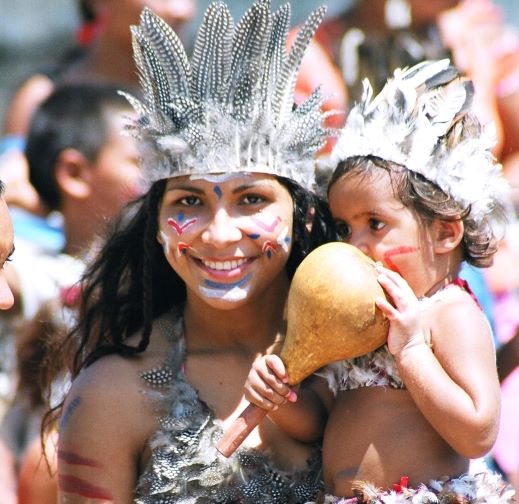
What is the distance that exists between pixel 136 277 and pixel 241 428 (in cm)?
74

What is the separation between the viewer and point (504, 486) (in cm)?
340

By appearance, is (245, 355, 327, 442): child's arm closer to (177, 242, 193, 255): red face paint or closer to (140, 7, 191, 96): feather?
(177, 242, 193, 255): red face paint

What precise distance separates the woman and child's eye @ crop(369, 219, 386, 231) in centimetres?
26

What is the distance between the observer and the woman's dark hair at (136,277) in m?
3.60

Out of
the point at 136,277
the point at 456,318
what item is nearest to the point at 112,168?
the point at 136,277

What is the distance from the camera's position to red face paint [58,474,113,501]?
135 inches

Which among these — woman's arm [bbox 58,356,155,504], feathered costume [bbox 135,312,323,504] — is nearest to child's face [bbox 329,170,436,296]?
feathered costume [bbox 135,312,323,504]

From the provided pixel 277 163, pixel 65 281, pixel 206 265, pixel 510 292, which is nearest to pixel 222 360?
pixel 206 265

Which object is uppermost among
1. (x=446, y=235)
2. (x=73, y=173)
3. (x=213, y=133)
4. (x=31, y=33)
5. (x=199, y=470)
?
(x=213, y=133)

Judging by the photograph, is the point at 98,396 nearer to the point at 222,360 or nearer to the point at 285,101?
the point at 222,360

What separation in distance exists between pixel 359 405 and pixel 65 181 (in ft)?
8.33

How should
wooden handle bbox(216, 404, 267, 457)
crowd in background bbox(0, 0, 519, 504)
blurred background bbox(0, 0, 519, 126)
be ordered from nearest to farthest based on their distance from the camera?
1. wooden handle bbox(216, 404, 267, 457)
2. crowd in background bbox(0, 0, 519, 504)
3. blurred background bbox(0, 0, 519, 126)

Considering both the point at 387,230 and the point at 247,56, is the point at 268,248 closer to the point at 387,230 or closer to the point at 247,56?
the point at 387,230

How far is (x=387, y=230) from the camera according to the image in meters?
3.34
